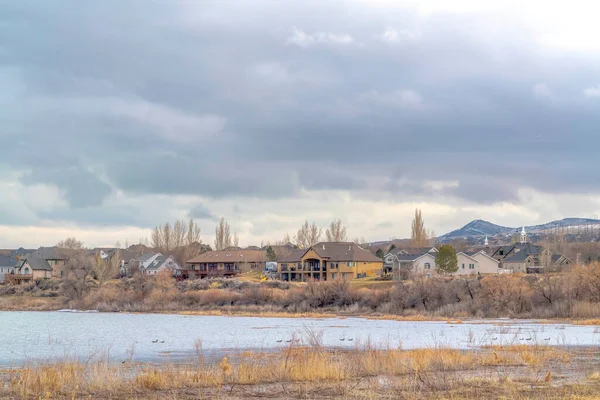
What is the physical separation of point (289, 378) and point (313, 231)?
151022 millimetres

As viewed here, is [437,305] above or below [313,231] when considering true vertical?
below

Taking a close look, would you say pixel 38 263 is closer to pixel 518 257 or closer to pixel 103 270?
pixel 103 270

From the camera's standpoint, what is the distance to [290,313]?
251 feet

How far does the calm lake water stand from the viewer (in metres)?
36.2

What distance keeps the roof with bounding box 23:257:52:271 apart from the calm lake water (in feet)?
268

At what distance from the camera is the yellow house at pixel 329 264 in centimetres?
12006

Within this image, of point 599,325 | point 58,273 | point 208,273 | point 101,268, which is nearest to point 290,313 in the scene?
point 599,325

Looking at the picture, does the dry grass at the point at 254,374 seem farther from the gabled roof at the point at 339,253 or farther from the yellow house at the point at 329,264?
the gabled roof at the point at 339,253

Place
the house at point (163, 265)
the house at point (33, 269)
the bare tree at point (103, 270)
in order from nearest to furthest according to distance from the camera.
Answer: the bare tree at point (103, 270), the house at point (33, 269), the house at point (163, 265)

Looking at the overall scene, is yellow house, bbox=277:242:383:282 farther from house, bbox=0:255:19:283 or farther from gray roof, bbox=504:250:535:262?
house, bbox=0:255:19:283

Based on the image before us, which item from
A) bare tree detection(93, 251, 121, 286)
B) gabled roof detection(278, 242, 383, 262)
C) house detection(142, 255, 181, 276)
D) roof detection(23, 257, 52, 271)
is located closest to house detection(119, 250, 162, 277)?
house detection(142, 255, 181, 276)

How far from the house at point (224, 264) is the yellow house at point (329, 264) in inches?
610

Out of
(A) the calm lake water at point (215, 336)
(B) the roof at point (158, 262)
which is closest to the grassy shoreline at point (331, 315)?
(A) the calm lake water at point (215, 336)

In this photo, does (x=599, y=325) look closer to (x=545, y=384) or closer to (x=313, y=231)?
(x=545, y=384)
